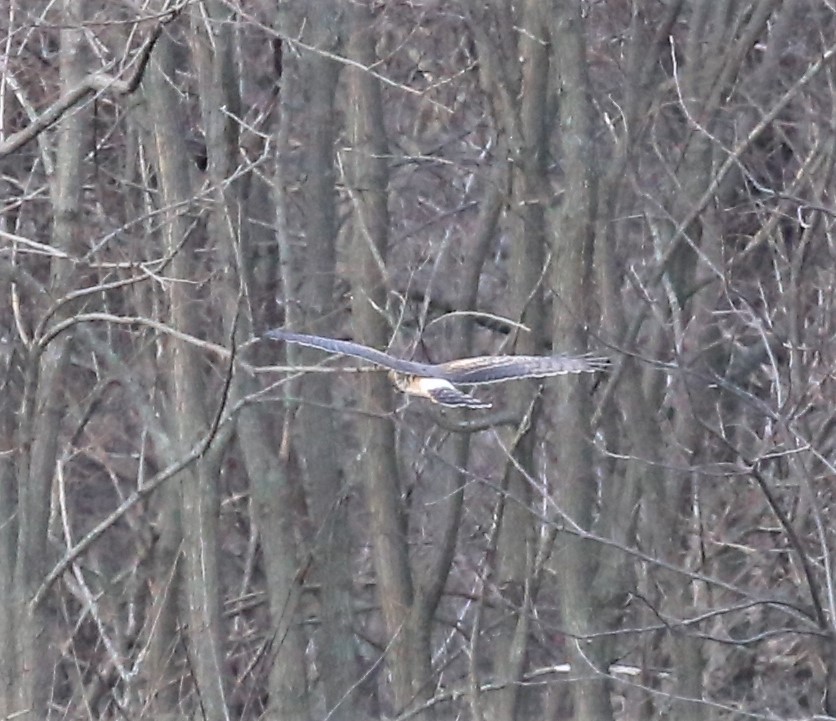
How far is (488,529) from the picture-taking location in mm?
10164

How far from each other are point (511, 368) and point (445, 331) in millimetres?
3891

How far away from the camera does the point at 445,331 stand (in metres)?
9.83

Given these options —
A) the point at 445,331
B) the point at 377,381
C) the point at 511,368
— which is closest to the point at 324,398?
the point at 377,381

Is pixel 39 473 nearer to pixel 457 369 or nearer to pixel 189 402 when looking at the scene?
pixel 189 402

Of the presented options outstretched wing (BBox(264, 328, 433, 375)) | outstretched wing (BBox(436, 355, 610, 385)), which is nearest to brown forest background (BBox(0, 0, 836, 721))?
outstretched wing (BBox(436, 355, 610, 385))

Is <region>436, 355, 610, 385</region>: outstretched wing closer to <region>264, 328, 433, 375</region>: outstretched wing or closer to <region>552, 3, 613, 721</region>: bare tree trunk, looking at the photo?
<region>264, 328, 433, 375</region>: outstretched wing

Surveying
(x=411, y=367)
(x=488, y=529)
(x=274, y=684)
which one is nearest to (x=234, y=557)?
(x=488, y=529)

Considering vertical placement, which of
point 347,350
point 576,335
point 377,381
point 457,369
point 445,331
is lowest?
point 445,331

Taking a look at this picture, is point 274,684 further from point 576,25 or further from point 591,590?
point 576,25

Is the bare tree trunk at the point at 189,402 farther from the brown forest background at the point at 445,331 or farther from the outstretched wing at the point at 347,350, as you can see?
the outstretched wing at the point at 347,350

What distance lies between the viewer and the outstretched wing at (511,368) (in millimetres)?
5758

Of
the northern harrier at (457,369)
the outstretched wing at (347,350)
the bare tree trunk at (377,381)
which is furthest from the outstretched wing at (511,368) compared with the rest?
the bare tree trunk at (377,381)

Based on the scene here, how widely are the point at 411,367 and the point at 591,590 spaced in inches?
89.3

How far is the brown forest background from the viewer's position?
319 inches
